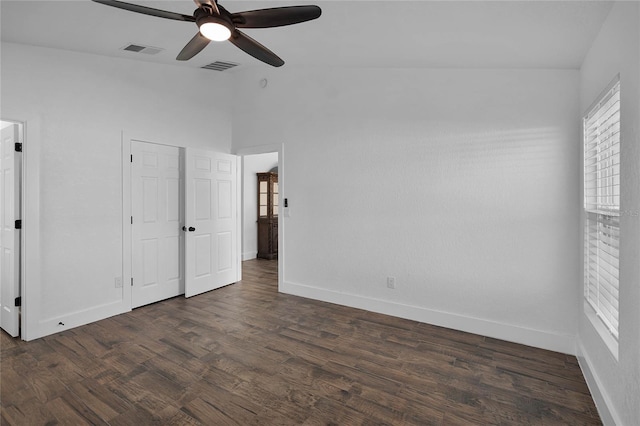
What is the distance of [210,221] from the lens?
4.66 meters

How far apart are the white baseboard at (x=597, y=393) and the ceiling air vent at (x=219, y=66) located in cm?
472

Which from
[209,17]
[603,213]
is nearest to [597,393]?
[603,213]

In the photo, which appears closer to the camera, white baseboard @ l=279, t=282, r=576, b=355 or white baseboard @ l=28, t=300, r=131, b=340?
white baseboard @ l=279, t=282, r=576, b=355

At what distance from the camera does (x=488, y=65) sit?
3070 millimetres

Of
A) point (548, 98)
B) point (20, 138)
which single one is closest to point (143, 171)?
point (20, 138)

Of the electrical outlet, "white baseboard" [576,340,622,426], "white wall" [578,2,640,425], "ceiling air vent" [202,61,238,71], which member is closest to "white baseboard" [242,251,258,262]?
"ceiling air vent" [202,61,238,71]

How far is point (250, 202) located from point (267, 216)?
47 centimetres

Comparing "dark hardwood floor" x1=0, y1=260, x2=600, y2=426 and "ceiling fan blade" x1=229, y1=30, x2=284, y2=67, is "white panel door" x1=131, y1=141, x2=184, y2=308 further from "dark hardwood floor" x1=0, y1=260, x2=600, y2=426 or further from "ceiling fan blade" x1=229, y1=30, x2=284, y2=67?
"ceiling fan blade" x1=229, y1=30, x2=284, y2=67

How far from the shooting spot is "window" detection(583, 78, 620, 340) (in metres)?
2.01

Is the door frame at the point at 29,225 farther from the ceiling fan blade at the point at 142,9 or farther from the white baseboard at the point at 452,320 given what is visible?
the white baseboard at the point at 452,320

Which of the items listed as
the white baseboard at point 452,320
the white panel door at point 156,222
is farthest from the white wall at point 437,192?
the white panel door at point 156,222

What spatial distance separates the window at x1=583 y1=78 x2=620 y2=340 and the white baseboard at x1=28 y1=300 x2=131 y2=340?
442 cm

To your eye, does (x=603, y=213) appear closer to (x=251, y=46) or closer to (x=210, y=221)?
(x=251, y=46)

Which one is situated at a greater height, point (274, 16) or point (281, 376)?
point (274, 16)
